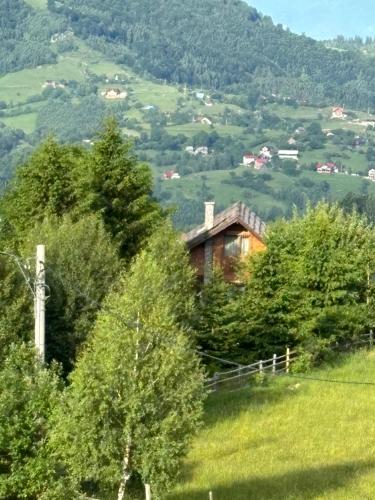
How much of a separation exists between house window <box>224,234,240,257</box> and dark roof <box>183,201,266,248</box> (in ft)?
2.40

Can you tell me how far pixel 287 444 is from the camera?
38.5m

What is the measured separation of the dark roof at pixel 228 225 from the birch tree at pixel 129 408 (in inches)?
1459

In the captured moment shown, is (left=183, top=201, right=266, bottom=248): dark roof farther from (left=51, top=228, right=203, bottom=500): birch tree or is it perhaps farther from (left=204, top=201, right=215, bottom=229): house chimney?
(left=51, top=228, right=203, bottom=500): birch tree

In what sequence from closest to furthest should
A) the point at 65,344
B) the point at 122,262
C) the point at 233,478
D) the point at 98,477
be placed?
1. the point at 98,477
2. the point at 233,478
3. the point at 65,344
4. the point at 122,262

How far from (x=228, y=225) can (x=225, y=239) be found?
0.83 m

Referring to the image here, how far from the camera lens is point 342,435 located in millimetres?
39938

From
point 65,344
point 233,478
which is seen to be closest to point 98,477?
point 233,478

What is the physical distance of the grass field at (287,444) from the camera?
32.5 m

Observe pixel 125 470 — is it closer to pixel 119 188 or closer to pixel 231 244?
pixel 119 188

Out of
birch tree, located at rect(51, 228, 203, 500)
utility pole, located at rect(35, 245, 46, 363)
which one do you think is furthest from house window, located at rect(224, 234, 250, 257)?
birch tree, located at rect(51, 228, 203, 500)

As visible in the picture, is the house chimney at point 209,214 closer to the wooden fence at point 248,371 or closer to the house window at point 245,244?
the house window at point 245,244

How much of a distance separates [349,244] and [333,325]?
394 centimetres

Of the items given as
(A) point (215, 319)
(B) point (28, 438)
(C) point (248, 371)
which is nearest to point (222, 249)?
(C) point (248, 371)

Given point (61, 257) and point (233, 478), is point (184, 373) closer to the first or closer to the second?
point (233, 478)
